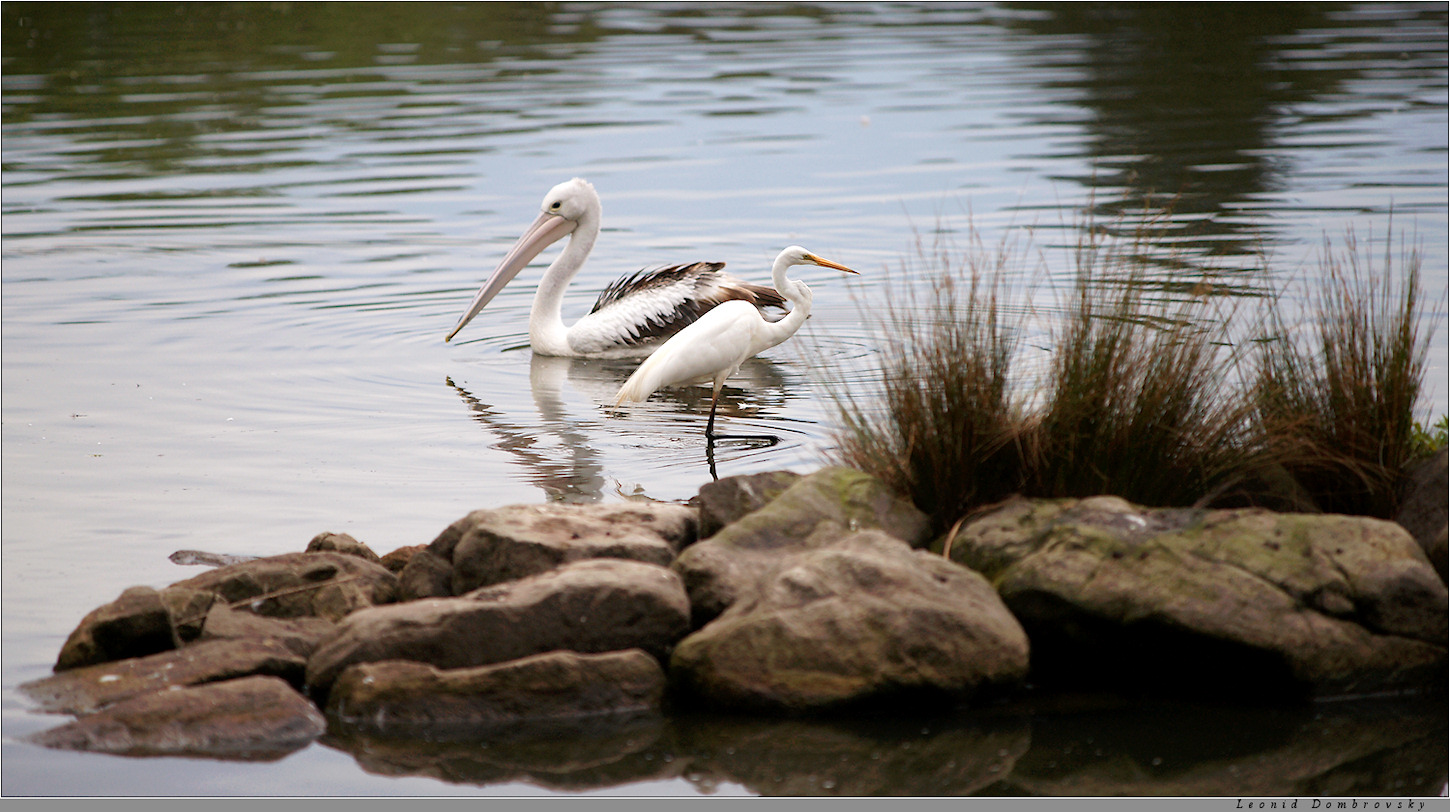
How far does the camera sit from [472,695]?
4.90 m

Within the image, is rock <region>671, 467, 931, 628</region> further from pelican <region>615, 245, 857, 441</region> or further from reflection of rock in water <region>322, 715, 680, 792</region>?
pelican <region>615, 245, 857, 441</region>

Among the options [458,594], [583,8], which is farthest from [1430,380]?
[583,8]

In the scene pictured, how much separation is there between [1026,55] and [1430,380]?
20.2 meters

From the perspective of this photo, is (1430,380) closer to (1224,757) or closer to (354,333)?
(1224,757)

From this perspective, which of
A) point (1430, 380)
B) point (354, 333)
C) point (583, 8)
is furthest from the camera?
point (583, 8)

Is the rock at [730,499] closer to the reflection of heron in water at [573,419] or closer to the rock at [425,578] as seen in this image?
the rock at [425,578]

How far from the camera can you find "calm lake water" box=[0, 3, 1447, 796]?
4715mm

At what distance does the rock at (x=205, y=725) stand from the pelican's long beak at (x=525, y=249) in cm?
620

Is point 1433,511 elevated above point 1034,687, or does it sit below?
above

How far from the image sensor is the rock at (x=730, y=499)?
5914 millimetres

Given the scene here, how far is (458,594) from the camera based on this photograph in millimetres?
5617

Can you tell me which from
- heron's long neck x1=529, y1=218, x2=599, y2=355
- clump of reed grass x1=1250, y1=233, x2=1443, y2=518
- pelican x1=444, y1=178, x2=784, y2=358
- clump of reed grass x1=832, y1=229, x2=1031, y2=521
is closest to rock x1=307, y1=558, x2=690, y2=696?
clump of reed grass x1=832, y1=229, x2=1031, y2=521

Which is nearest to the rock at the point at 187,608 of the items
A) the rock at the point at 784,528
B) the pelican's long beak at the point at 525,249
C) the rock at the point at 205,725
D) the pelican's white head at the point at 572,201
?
the rock at the point at 205,725

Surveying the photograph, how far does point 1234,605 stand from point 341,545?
338 cm
